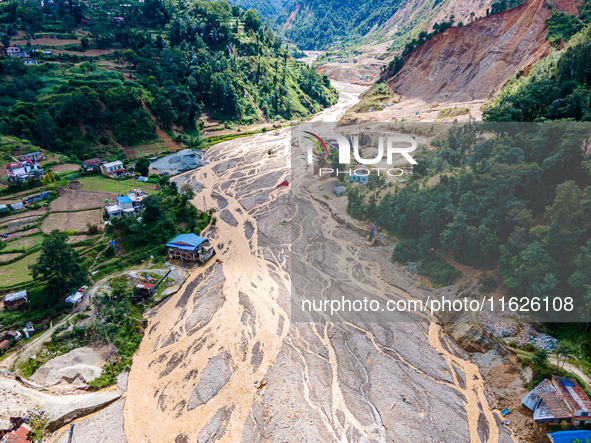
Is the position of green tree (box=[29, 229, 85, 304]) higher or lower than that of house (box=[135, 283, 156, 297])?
higher

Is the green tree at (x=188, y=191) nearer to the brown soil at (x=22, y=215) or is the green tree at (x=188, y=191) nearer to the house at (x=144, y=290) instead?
the brown soil at (x=22, y=215)

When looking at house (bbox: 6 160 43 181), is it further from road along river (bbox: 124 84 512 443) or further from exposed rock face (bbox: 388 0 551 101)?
exposed rock face (bbox: 388 0 551 101)

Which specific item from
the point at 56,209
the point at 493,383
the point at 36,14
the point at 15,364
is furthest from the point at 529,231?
the point at 36,14

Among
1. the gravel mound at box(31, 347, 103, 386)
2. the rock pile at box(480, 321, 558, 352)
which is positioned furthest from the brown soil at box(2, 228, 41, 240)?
the rock pile at box(480, 321, 558, 352)

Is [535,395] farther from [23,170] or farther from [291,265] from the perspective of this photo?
[23,170]

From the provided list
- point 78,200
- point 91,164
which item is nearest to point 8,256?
point 78,200

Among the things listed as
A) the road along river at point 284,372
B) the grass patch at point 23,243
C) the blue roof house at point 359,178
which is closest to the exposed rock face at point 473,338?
the road along river at point 284,372
